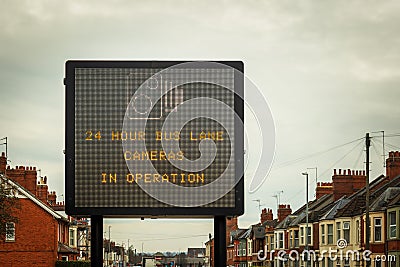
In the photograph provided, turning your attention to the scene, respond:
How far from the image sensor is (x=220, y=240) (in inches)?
659

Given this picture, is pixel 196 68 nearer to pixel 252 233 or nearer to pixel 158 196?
pixel 158 196

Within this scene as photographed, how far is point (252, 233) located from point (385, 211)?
145 ft

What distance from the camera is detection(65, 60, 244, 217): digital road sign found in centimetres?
1520

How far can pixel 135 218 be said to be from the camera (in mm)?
16141

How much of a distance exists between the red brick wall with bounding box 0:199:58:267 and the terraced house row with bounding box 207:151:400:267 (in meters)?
17.8

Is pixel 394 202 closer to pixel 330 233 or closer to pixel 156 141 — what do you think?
pixel 330 233

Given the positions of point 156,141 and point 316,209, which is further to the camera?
point 316,209

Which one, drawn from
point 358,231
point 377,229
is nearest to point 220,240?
point 377,229

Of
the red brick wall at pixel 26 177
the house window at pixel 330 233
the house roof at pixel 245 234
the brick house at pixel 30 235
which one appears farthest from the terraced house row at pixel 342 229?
the red brick wall at pixel 26 177

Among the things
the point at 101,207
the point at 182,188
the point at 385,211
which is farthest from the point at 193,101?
the point at 385,211

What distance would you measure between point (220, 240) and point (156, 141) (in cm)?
273

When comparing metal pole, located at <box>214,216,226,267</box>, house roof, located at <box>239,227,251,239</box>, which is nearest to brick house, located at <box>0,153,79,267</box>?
metal pole, located at <box>214,216,226,267</box>

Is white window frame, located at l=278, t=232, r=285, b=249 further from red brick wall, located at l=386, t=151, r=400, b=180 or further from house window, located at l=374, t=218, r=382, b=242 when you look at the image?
house window, located at l=374, t=218, r=382, b=242

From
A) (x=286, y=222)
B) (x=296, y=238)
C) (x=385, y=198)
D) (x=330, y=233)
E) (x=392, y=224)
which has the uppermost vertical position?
(x=385, y=198)
